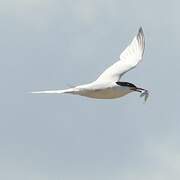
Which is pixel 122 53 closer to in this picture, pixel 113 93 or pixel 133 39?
pixel 133 39

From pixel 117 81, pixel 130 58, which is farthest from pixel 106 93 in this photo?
pixel 130 58

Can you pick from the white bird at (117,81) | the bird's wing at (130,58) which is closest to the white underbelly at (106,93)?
the white bird at (117,81)

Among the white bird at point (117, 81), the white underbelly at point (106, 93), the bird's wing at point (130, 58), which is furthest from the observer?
the bird's wing at point (130, 58)

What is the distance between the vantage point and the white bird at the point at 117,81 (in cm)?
2825

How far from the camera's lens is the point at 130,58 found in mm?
35125

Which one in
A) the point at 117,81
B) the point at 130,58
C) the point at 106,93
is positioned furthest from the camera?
the point at 130,58

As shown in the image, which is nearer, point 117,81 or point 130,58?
point 117,81

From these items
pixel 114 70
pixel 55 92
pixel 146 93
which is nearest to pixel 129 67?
pixel 114 70

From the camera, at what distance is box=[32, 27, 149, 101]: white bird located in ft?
92.7

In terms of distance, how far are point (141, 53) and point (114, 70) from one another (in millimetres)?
1638

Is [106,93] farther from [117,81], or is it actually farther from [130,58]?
[130,58]

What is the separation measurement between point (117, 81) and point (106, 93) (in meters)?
2.83

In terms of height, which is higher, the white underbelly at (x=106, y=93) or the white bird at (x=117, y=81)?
the white bird at (x=117, y=81)

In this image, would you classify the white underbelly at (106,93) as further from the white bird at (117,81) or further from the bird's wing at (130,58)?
the bird's wing at (130,58)
